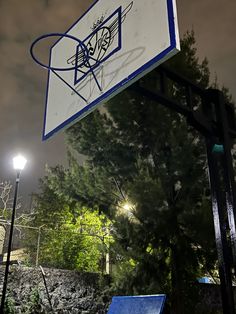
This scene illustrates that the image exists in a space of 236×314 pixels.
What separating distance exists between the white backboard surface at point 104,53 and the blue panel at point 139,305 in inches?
117

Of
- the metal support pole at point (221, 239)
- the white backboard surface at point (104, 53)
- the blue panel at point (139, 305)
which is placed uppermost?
the white backboard surface at point (104, 53)

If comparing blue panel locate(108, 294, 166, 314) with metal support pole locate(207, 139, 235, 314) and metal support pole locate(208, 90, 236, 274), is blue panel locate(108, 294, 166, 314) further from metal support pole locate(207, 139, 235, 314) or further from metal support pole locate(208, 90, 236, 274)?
metal support pole locate(208, 90, 236, 274)

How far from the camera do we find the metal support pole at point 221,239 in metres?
4.64

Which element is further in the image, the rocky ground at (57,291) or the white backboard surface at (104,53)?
the rocky ground at (57,291)

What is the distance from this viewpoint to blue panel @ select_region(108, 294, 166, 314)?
5234 mm

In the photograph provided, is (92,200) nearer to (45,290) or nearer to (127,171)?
(127,171)

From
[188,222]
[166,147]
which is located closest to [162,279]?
[188,222]

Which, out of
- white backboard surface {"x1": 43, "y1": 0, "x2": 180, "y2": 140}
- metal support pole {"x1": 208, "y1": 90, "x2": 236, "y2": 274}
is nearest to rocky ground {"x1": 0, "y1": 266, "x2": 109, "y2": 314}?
white backboard surface {"x1": 43, "y1": 0, "x2": 180, "y2": 140}

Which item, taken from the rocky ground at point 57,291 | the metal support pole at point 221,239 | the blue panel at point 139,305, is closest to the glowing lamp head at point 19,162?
the rocky ground at point 57,291

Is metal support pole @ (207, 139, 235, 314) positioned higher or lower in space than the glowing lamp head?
lower

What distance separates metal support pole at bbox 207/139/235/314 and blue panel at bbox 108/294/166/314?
38.6 inches

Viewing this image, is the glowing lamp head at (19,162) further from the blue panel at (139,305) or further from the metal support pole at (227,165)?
the metal support pole at (227,165)

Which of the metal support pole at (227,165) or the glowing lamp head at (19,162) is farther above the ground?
the glowing lamp head at (19,162)

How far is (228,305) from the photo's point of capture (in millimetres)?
4594
